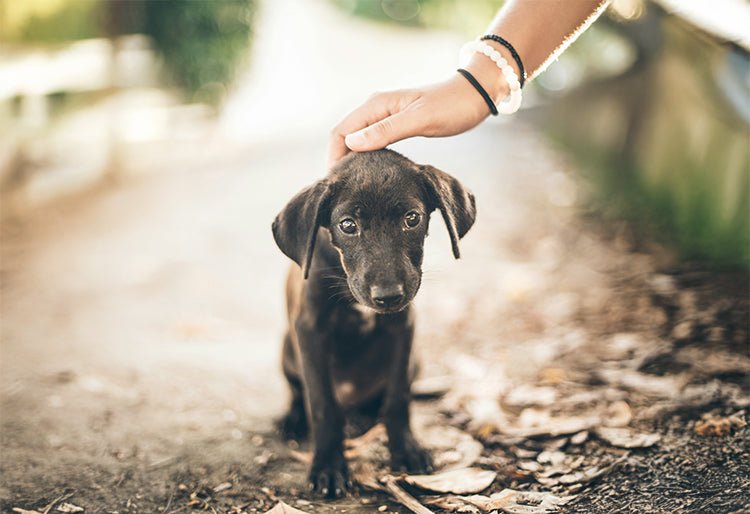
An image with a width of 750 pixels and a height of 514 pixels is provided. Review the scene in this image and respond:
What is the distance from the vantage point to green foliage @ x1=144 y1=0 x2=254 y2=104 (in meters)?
10.6

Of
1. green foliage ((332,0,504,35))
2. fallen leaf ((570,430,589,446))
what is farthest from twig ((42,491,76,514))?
green foliage ((332,0,504,35))

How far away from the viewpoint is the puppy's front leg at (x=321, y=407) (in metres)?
3.56

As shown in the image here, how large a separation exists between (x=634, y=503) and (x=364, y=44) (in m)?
16.3

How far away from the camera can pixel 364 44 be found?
59.6 feet

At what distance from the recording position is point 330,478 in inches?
139

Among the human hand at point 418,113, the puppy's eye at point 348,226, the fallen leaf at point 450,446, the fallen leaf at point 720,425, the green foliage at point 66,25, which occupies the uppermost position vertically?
the green foliage at point 66,25

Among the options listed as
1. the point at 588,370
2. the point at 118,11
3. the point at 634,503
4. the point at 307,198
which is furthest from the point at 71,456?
the point at 118,11

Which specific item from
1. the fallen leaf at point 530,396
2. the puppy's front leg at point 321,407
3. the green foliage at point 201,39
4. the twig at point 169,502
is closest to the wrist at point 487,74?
the puppy's front leg at point 321,407

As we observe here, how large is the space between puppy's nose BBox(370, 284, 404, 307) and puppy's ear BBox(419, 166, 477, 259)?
14.2 inches

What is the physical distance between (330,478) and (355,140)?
150 centimetres

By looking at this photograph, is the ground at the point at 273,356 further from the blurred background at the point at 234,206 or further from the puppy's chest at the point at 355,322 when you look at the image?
the puppy's chest at the point at 355,322

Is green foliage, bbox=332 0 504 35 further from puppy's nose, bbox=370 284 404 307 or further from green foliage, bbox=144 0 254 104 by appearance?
puppy's nose, bbox=370 284 404 307

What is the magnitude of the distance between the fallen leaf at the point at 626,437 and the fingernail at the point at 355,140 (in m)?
1.81

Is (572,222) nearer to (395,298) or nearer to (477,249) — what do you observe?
(477,249)
